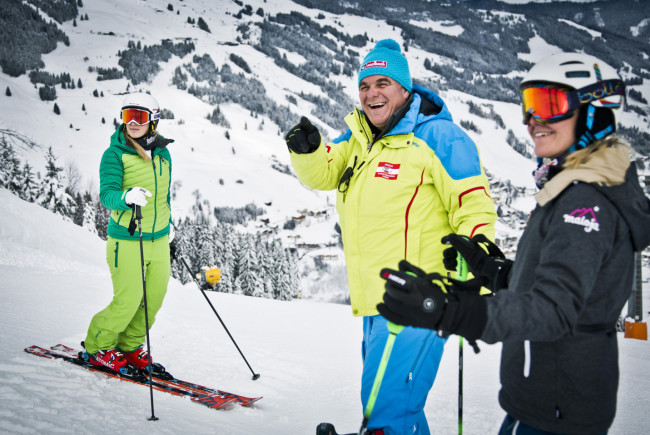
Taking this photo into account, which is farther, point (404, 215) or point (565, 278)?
point (404, 215)

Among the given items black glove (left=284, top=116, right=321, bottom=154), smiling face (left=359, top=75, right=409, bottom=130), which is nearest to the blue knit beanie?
smiling face (left=359, top=75, right=409, bottom=130)

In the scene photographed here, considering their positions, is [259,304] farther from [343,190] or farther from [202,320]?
[343,190]

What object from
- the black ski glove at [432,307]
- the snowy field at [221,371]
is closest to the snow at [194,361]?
the snowy field at [221,371]

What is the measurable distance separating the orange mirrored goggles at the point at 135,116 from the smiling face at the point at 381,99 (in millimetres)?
2209

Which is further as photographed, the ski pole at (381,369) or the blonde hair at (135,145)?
the blonde hair at (135,145)

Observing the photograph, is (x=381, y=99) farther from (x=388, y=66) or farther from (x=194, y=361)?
(x=194, y=361)

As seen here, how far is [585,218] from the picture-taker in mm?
1299

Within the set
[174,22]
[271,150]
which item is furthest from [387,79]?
[174,22]

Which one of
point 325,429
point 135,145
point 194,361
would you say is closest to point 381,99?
point 325,429

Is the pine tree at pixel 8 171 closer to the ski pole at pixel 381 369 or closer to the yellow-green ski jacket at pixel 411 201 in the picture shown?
the yellow-green ski jacket at pixel 411 201

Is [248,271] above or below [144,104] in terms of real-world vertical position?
below

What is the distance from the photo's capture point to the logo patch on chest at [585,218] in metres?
1.29

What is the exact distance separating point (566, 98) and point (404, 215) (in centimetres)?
103

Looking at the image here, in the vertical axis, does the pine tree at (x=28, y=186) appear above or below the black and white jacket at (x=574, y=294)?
above
